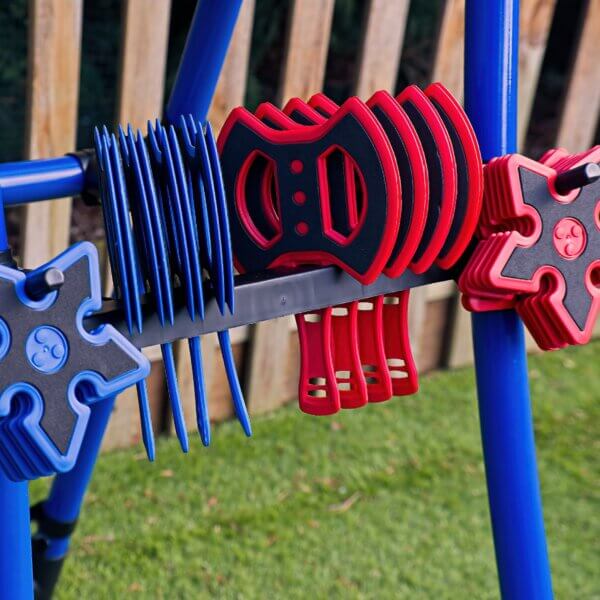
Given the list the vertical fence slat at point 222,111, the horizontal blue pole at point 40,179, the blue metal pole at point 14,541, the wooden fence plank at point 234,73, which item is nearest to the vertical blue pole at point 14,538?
the blue metal pole at point 14,541

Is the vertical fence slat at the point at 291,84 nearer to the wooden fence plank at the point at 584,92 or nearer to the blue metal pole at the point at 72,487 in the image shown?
the wooden fence plank at the point at 584,92

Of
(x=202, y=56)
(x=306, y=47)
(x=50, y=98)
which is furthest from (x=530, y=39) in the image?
(x=202, y=56)

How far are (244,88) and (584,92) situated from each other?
0.90 m

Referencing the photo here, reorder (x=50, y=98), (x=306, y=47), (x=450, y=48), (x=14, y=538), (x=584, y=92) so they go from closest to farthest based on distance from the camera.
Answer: (x=14, y=538) → (x=50, y=98) → (x=306, y=47) → (x=450, y=48) → (x=584, y=92)

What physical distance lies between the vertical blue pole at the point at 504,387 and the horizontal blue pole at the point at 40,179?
0.32 m

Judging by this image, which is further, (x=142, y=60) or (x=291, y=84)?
(x=291, y=84)

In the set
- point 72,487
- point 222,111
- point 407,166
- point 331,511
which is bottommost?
point 331,511

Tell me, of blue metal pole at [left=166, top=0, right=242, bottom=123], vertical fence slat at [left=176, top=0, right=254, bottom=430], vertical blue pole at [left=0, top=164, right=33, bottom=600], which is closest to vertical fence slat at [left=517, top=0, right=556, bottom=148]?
vertical fence slat at [left=176, top=0, right=254, bottom=430]

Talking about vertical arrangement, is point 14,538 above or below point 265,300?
below

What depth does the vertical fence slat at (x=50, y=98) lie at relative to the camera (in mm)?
1437

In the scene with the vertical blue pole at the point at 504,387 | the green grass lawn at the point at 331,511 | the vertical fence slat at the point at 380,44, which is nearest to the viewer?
the vertical blue pole at the point at 504,387

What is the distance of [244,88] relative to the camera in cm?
174

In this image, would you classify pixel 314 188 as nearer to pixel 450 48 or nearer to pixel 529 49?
pixel 450 48

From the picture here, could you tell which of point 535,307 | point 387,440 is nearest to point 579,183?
point 535,307
